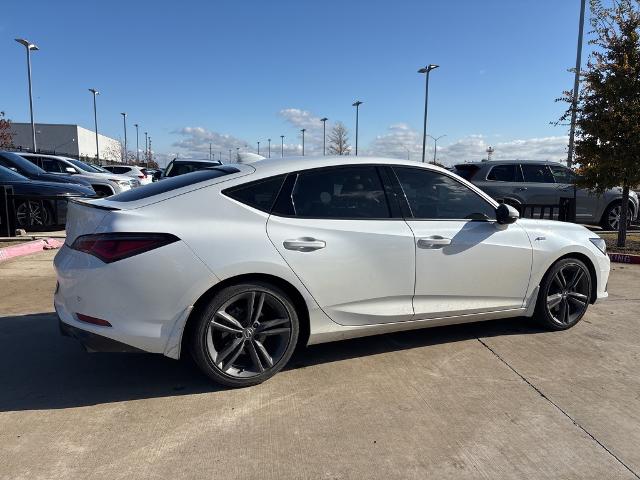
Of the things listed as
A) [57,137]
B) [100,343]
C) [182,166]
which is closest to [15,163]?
[182,166]

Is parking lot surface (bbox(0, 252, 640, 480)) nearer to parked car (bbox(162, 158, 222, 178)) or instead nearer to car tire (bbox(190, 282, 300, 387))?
car tire (bbox(190, 282, 300, 387))

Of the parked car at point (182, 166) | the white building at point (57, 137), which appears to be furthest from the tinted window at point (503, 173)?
the white building at point (57, 137)

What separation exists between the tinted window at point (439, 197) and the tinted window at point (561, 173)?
8.57m

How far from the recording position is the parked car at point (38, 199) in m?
9.84

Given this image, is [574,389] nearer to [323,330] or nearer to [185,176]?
[323,330]

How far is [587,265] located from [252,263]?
3.48 m

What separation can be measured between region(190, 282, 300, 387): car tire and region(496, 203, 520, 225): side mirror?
1.96m

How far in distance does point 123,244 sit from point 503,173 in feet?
33.6

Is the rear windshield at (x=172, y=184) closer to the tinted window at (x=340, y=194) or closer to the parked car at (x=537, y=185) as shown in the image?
the tinted window at (x=340, y=194)

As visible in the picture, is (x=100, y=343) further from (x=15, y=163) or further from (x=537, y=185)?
(x=537, y=185)

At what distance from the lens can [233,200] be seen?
333 centimetres

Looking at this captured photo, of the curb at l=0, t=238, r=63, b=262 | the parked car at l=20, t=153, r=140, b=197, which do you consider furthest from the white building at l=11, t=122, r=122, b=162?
the curb at l=0, t=238, r=63, b=262

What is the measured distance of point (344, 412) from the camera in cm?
308

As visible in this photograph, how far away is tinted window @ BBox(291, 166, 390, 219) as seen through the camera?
3.54 metres
